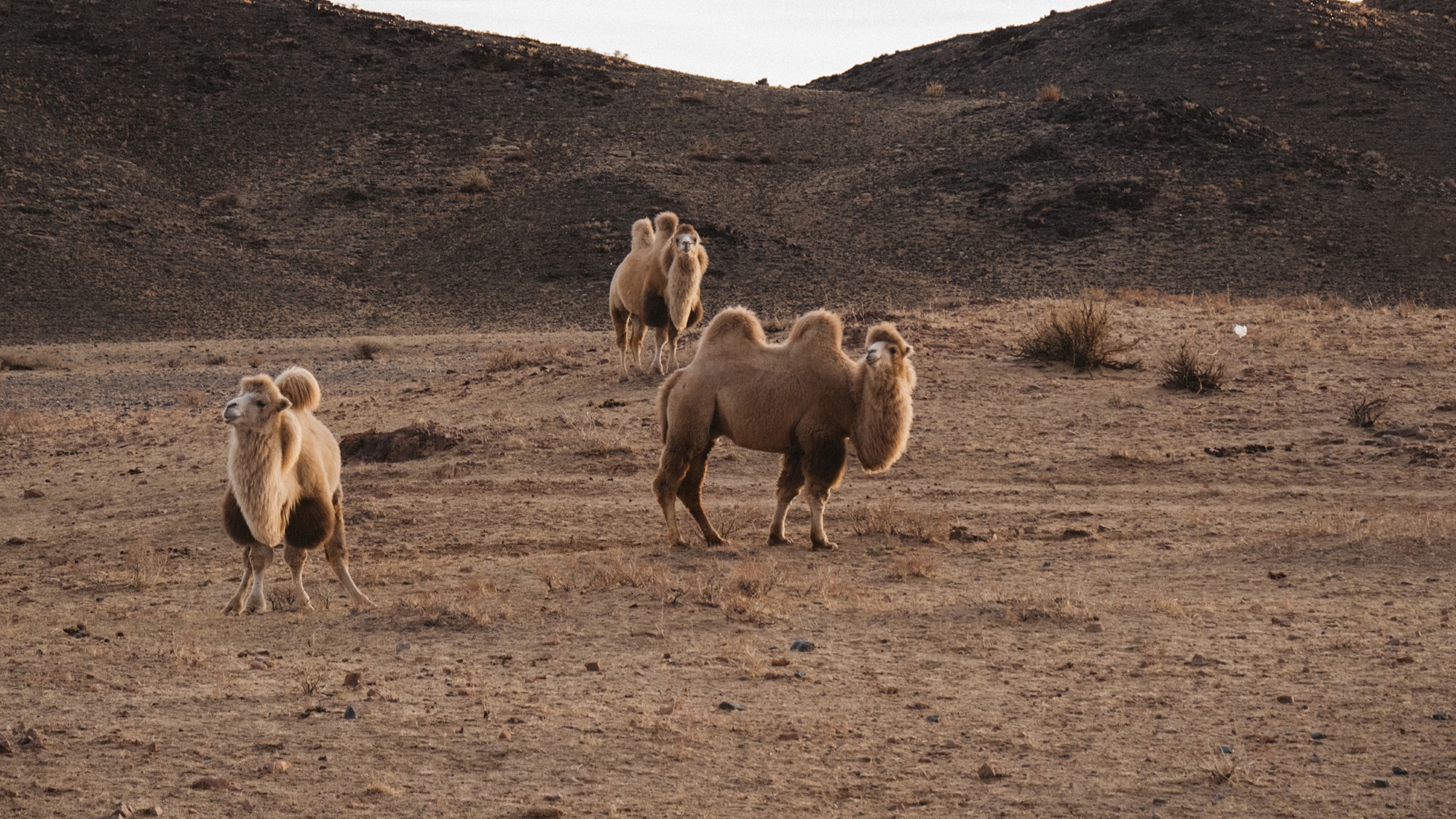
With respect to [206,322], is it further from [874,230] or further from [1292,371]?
[1292,371]

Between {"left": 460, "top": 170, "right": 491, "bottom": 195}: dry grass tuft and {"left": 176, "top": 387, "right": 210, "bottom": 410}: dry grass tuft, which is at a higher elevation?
{"left": 460, "top": 170, "right": 491, "bottom": 195}: dry grass tuft

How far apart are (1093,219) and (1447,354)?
835 inches

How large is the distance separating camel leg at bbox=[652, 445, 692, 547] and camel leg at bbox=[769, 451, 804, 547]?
2.63 ft

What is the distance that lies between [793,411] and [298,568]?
4133 millimetres

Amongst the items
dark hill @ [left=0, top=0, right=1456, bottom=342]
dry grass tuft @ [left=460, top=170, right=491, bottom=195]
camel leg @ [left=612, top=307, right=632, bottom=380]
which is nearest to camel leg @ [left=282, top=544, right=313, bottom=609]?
camel leg @ [left=612, top=307, right=632, bottom=380]

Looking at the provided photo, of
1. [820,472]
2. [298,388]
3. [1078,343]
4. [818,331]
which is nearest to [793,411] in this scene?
[820,472]

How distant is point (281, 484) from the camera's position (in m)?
9.20

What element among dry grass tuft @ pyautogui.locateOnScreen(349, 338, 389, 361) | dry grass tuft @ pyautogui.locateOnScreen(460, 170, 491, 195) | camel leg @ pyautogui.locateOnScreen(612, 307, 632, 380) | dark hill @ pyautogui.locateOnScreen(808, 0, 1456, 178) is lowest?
dry grass tuft @ pyautogui.locateOnScreen(349, 338, 389, 361)

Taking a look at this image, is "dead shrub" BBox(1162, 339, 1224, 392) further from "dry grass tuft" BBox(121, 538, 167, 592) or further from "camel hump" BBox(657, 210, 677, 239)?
"dry grass tuft" BBox(121, 538, 167, 592)

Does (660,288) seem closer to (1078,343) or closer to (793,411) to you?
(1078,343)

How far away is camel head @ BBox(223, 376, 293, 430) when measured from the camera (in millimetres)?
8922

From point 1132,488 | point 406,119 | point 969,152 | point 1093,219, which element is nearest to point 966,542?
point 1132,488

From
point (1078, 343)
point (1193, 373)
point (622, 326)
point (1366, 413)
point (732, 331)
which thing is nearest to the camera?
point (732, 331)

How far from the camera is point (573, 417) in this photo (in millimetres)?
17531
